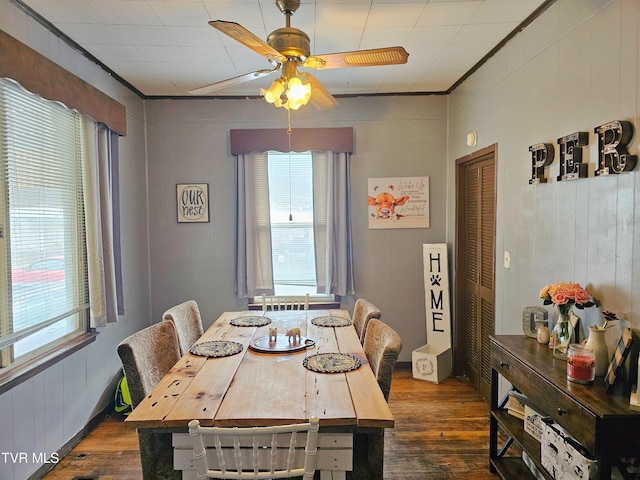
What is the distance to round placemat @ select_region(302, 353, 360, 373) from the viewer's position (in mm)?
2035

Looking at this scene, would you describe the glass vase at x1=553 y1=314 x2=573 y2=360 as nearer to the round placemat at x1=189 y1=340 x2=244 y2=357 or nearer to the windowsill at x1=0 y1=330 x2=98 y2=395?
the round placemat at x1=189 y1=340 x2=244 y2=357

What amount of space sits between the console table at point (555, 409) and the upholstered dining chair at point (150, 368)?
153cm

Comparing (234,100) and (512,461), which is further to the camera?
(234,100)

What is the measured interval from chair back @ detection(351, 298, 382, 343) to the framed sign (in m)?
1.89

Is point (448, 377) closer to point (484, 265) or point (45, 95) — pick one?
point (484, 265)

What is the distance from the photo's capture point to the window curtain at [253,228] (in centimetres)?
412

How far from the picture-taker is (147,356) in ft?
7.04

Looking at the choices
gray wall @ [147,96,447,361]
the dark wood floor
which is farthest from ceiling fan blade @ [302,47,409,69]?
the dark wood floor

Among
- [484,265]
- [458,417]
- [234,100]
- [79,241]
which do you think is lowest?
[458,417]

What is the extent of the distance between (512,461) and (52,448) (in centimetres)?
266

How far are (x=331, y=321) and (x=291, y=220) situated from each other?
1.53 meters

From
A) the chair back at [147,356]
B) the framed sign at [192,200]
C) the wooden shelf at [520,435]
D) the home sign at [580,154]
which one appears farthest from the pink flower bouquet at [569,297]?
the framed sign at [192,200]

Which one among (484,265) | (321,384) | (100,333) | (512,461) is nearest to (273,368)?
(321,384)

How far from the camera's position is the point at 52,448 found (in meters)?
2.62
